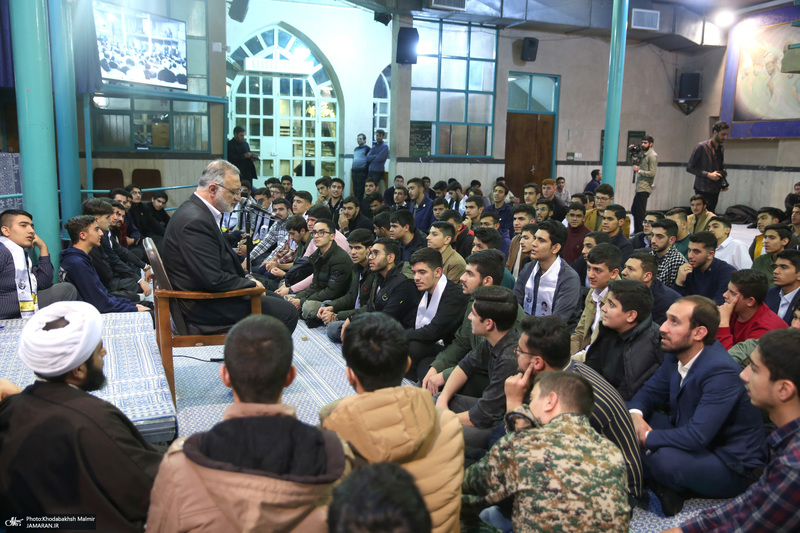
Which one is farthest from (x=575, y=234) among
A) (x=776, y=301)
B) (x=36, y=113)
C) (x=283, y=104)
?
(x=283, y=104)

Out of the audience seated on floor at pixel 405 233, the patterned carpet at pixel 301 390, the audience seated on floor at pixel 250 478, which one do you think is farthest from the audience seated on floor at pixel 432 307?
the audience seated on floor at pixel 250 478

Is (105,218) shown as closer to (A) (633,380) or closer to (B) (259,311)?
→ (B) (259,311)

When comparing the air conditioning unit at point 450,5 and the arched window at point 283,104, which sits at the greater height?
the air conditioning unit at point 450,5

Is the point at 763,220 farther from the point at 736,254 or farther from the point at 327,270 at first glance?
the point at 327,270

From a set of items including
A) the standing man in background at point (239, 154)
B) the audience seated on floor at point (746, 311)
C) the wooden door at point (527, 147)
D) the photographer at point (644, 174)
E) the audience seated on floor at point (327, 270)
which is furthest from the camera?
the wooden door at point (527, 147)

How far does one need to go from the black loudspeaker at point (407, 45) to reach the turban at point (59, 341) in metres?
9.29

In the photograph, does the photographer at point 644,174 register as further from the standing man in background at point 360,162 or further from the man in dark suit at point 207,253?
the man in dark suit at point 207,253

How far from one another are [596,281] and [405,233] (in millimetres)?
1973

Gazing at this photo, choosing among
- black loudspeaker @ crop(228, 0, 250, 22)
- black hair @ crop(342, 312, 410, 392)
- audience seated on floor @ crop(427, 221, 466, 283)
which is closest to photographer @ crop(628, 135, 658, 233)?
audience seated on floor @ crop(427, 221, 466, 283)

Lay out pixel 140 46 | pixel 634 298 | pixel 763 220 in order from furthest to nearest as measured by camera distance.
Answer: pixel 140 46
pixel 763 220
pixel 634 298

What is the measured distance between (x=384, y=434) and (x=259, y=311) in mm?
1795

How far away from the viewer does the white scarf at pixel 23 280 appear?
11.5 feet

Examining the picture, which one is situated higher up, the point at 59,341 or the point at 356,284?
the point at 59,341

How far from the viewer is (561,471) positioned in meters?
1.57
